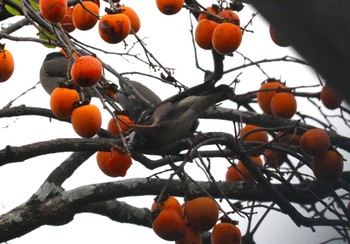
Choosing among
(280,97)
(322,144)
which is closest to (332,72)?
(322,144)

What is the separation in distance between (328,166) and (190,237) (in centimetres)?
79

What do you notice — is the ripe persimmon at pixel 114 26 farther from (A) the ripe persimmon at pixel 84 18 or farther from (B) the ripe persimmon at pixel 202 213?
(B) the ripe persimmon at pixel 202 213

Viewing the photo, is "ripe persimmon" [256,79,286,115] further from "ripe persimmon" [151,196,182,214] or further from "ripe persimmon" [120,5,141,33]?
"ripe persimmon" [151,196,182,214]

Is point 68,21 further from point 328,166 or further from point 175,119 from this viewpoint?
point 328,166

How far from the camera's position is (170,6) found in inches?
98.1

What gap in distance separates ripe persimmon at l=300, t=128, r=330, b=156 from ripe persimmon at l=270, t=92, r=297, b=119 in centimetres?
45

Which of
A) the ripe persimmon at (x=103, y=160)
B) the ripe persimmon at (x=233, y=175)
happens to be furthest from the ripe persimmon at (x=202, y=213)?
the ripe persimmon at (x=233, y=175)

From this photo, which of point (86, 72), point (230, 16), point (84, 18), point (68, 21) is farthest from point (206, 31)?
point (86, 72)

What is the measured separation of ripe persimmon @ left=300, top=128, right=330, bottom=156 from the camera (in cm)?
262

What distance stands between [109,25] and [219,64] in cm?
128

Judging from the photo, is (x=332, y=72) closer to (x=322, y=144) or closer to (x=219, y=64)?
(x=322, y=144)

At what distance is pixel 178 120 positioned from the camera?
2.11 metres

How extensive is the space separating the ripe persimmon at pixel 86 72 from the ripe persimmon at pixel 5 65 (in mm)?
476

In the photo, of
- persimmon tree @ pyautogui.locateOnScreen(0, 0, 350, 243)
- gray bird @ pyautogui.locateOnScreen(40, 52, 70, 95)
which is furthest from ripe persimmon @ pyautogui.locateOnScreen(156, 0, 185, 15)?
gray bird @ pyautogui.locateOnScreen(40, 52, 70, 95)
